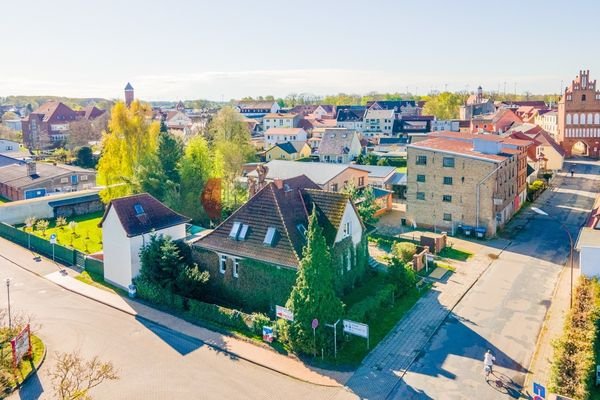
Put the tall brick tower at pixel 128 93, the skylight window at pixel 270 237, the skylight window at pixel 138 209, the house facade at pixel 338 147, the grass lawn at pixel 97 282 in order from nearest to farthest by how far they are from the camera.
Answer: the skylight window at pixel 270 237, the grass lawn at pixel 97 282, the skylight window at pixel 138 209, the house facade at pixel 338 147, the tall brick tower at pixel 128 93

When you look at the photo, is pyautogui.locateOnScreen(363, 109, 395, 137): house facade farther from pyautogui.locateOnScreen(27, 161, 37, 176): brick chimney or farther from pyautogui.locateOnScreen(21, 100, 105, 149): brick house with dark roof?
pyautogui.locateOnScreen(27, 161, 37, 176): brick chimney

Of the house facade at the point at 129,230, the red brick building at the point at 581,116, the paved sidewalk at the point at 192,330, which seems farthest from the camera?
the red brick building at the point at 581,116

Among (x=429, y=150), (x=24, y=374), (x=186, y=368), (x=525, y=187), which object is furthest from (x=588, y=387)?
(x=525, y=187)

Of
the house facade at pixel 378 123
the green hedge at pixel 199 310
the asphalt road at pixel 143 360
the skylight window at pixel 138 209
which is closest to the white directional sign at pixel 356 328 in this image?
the asphalt road at pixel 143 360

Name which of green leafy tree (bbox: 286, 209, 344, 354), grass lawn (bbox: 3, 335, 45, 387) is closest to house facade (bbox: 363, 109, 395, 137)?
green leafy tree (bbox: 286, 209, 344, 354)

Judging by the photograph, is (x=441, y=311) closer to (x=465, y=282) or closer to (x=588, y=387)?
(x=465, y=282)

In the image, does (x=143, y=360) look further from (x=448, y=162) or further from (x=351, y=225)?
(x=448, y=162)

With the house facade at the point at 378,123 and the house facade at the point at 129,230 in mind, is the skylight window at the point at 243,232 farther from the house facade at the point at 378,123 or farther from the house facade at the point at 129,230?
the house facade at the point at 378,123

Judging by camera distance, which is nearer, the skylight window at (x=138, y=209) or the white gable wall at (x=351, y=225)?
the white gable wall at (x=351, y=225)
